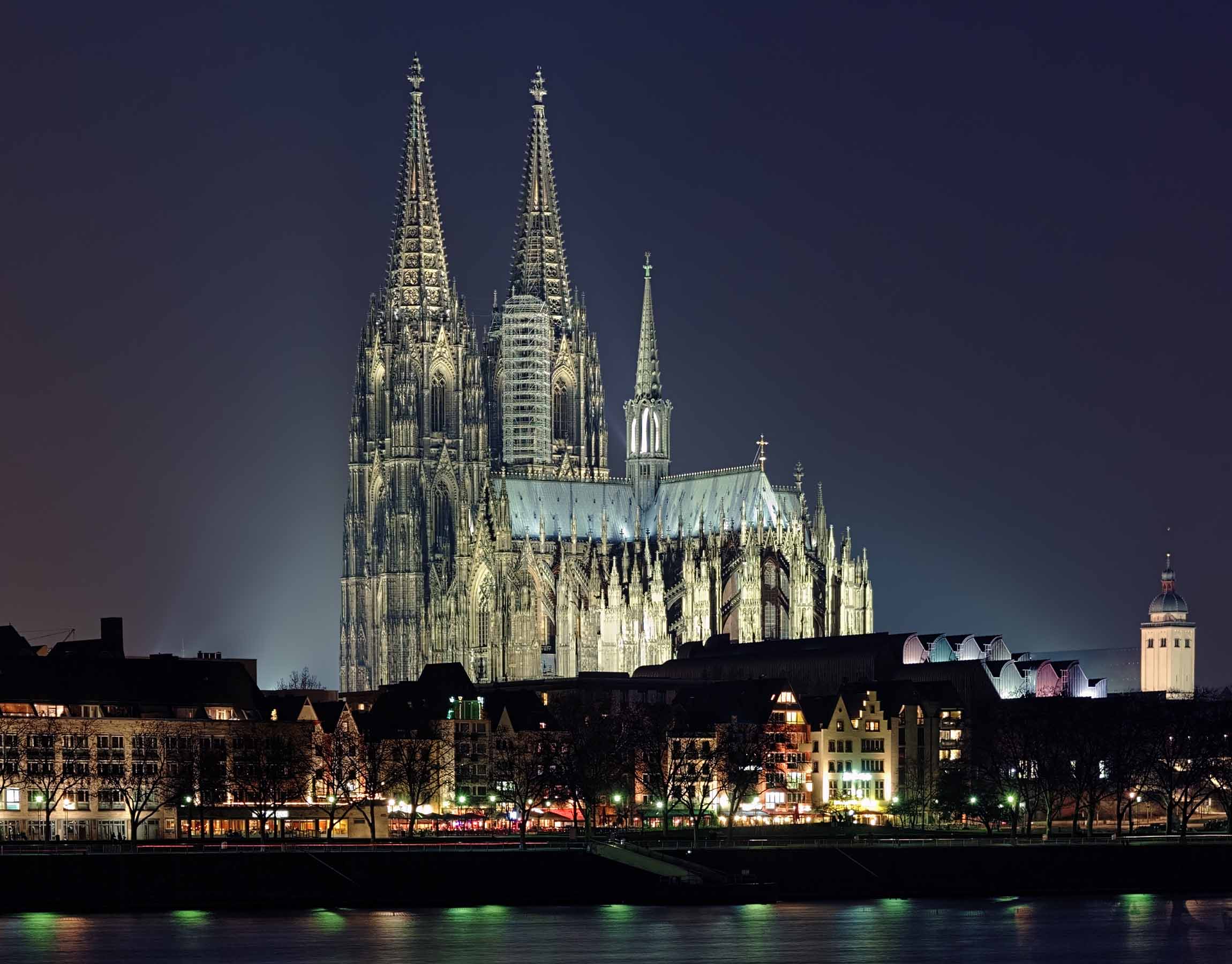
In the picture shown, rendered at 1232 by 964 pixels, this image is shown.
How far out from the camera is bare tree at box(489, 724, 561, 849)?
130 meters

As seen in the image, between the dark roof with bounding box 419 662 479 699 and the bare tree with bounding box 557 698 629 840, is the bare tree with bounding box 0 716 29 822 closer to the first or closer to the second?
the bare tree with bounding box 557 698 629 840

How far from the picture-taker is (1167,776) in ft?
438

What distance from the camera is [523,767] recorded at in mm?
132750

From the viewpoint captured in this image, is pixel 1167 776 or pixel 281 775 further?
pixel 1167 776

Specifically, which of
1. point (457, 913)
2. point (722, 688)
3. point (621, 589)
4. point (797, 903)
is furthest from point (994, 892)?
point (621, 589)

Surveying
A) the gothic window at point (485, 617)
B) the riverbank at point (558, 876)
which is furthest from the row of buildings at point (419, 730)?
the gothic window at point (485, 617)

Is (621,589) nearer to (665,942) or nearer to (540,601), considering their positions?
(540,601)

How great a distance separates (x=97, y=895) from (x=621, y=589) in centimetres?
9565

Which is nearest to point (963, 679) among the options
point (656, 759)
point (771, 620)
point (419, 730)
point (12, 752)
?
point (771, 620)

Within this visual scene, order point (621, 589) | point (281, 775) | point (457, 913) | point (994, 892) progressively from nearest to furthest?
1. point (457, 913)
2. point (994, 892)
3. point (281, 775)
4. point (621, 589)

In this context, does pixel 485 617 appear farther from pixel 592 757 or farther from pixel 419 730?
pixel 592 757

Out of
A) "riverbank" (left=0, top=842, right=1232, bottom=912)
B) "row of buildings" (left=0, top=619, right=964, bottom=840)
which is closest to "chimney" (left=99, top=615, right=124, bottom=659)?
"row of buildings" (left=0, top=619, right=964, bottom=840)

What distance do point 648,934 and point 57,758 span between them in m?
36.7

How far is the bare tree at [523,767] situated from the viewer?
130 metres
